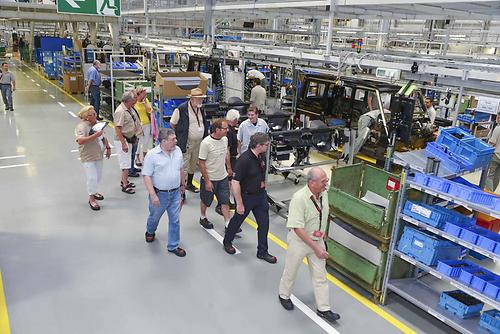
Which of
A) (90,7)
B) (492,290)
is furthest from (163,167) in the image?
(90,7)

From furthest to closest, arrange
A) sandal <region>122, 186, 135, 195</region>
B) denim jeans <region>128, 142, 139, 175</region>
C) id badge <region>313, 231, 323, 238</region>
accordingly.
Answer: denim jeans <region>128, 142, 139, 175</region> → sandal <region>122, 186, 135, 195</region> → id badge <region>313, 231, 323, 238</region>

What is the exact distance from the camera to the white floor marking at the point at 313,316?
417 centimetres

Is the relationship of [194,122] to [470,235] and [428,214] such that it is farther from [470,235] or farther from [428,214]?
[470,235]

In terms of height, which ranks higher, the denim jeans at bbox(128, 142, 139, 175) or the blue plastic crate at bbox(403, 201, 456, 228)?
the blue plastic crate at bbox(403, 201, 456, 228)

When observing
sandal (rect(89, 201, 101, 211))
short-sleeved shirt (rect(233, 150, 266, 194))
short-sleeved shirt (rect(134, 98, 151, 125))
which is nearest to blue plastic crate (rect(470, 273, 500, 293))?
short-sleeved shirt (rect(233, 150, 266, 194))

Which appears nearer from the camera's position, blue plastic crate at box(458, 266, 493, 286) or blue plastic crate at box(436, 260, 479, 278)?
blue plastic crate at box(458, 266, 493, 286)

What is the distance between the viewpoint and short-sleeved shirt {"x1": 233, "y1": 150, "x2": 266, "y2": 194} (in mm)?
4797

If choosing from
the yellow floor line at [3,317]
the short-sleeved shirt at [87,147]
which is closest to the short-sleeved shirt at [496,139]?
the short-sleeved shirt at [87,147]

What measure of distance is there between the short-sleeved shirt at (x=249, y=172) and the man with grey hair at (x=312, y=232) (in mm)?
934

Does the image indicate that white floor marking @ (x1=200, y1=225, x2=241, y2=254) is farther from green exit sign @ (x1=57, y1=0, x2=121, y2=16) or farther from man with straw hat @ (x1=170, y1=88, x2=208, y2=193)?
green exit sign @ (x1=57, y1=0, x2=121, y2=16)

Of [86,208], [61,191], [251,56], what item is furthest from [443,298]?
[251,56]

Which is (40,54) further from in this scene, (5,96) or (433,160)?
(433,160)

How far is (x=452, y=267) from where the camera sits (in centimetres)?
404

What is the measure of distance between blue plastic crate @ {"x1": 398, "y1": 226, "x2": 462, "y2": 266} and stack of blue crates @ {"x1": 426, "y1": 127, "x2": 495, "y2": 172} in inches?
32.6
